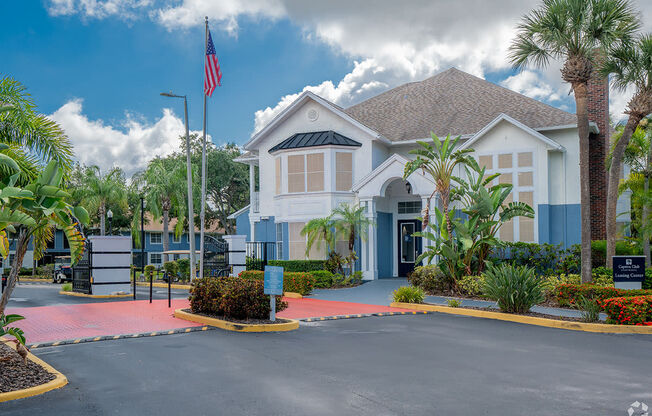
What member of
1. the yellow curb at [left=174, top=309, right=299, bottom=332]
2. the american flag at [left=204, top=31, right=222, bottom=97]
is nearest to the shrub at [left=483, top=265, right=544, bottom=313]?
the yellow curb at [left=174, top=309, right=299, bottom=332]

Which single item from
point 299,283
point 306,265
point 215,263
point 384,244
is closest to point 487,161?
point 384,244

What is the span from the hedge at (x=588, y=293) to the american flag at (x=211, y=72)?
14938mm

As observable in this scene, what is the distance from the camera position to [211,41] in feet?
78.4

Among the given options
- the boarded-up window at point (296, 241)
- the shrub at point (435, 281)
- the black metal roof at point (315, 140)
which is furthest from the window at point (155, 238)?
the shrub at point (435, 281)

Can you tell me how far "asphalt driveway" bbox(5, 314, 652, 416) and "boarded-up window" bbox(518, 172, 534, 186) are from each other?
11.9 meters

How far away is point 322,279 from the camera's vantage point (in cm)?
2303

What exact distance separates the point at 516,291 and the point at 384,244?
12406 millimetres

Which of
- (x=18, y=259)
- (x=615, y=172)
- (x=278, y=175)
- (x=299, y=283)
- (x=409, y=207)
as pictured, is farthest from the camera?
(x=278, y=175)

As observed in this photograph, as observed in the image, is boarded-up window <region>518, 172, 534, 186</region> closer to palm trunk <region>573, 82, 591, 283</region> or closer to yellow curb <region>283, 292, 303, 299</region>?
palm trunk <region>573, 82, 591, 283</region>

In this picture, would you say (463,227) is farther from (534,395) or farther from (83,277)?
(83,277)

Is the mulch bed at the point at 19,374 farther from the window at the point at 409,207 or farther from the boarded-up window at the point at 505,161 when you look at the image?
the window at the point at 409,207

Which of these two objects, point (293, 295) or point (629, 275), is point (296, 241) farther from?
point (629, 275)

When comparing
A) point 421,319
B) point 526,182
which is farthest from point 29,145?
point 526,182

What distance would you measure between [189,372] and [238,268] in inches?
627
